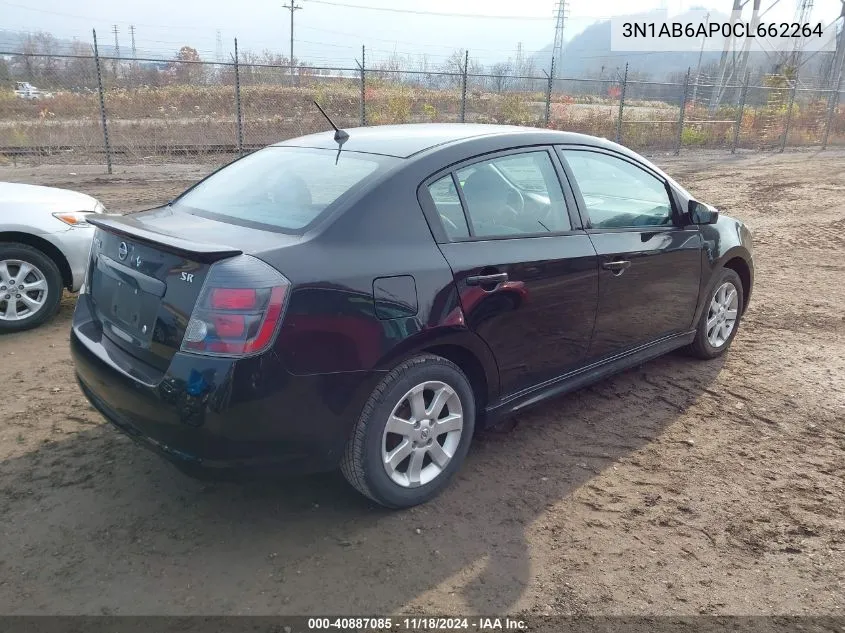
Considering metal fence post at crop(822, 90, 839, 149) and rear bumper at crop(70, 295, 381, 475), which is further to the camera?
metal fence post at crop(822, 90, 839, 149)

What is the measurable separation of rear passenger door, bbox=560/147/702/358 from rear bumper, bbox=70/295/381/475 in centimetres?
167

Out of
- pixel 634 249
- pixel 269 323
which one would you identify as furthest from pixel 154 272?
pixel 634 249

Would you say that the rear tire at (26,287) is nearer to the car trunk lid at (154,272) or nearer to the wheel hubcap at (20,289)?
the wheel hubcap at (20,289)

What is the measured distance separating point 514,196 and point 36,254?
149 inches

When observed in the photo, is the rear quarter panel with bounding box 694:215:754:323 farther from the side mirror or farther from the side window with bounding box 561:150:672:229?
the side window with bounding box 561:150:672:229

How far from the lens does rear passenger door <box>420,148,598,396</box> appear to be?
3240 millimetres

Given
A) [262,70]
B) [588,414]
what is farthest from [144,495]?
[262,70]

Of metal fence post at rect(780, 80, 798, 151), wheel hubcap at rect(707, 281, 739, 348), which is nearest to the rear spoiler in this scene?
wheel hubcap at rect(707, 281, 739, 348)

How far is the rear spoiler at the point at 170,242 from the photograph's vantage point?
2.67m

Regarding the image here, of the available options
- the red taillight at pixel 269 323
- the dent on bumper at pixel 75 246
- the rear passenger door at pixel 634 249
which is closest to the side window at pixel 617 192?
the rear passenger door at pixel 634 249

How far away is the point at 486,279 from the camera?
3234 millimetres

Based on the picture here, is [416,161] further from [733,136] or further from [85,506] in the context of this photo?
[733,136]

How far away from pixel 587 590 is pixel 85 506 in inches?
88.0

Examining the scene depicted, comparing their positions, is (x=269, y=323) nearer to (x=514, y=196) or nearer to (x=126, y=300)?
(x=126, y=300)
